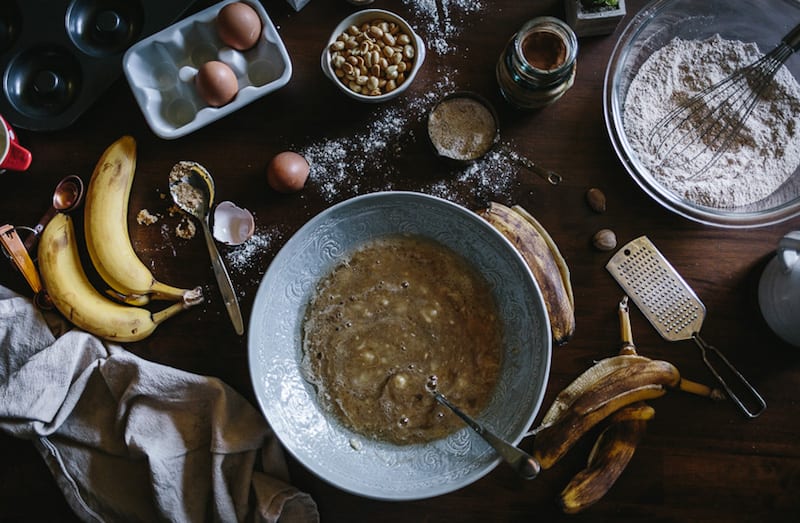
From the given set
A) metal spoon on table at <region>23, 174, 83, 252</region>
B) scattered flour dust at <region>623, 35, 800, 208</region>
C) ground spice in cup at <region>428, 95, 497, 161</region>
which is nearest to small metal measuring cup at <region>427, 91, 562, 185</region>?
ground spice in cup at <region>428, 95, 497, 161</region>

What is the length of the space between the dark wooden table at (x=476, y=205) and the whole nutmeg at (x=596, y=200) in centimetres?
2

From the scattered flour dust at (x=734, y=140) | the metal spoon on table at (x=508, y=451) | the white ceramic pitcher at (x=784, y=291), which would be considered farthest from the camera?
the scattered flour dust at (x=734, y=140)

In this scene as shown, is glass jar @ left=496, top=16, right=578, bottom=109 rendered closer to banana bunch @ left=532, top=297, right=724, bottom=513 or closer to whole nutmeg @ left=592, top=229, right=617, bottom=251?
whole nutmeg @ left=592, top=229, right=617, bottom=251

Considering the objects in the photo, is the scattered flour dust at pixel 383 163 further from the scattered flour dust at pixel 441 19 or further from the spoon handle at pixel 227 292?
the spoon handle at pixel 227 292

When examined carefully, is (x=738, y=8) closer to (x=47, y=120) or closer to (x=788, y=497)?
(x=788, y=497)

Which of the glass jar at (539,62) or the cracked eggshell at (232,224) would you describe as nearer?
the glass jar at (539,62)

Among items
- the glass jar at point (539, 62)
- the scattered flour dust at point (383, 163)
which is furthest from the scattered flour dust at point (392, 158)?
the glass jar at point (539, 62)

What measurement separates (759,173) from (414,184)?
73 centimetres

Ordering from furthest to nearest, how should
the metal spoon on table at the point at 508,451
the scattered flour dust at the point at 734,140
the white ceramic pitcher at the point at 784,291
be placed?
the scattered flour dust at the point at 734,140 < the white ceramic pitcher at the point at 784,291 < the metal spoon on table at the point at 508,451

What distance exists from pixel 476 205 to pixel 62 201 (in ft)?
2.93

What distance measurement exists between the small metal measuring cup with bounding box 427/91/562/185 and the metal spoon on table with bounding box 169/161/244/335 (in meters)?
0.49

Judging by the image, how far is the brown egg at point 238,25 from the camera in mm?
1252

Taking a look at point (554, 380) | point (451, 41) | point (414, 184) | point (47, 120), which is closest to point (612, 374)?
point (554, 380)

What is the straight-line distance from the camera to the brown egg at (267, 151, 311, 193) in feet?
4.17
